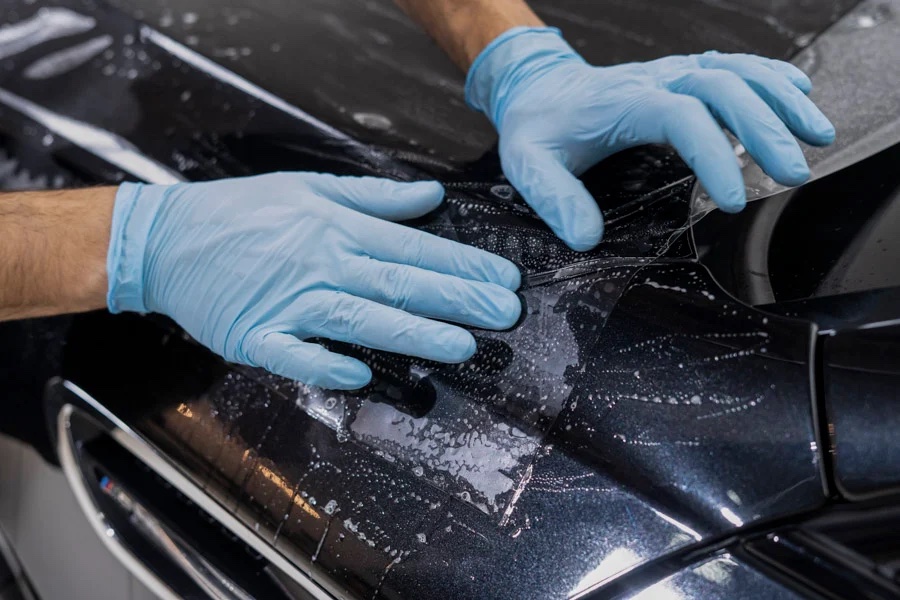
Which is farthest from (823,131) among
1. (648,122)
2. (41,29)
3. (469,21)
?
(41,29)

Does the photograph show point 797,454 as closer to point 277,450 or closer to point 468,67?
point 277,450

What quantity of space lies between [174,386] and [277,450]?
0.25 metres

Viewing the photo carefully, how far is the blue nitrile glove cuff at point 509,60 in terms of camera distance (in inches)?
49.6

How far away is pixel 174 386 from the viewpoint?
1.08 m

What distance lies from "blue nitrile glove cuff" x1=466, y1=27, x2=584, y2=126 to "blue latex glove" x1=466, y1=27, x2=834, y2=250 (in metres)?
0.02

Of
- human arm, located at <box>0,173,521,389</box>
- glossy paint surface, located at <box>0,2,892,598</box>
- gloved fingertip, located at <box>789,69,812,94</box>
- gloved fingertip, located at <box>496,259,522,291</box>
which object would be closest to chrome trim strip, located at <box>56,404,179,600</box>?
glossy paint surface, located at <box>0,2,892,598</box>

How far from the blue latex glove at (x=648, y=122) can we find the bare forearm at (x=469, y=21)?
0.59 ft

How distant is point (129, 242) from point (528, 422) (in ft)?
2.49

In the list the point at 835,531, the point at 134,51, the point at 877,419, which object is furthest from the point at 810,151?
the point at 134,51

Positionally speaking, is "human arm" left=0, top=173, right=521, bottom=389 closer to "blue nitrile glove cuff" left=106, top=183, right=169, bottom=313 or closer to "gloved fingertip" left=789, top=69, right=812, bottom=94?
"blue nitrile glove cuff" left=106, top=183, right=169, bottom=313

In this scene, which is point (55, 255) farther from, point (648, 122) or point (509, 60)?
point (648, 122)

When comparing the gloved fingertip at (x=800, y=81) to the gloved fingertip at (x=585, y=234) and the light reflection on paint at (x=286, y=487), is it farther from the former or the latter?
the light reflection on paint at (x=286, y=487)

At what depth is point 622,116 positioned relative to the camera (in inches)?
40.3

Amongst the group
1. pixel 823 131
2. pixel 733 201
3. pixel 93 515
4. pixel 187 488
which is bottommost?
pixel 93 515
